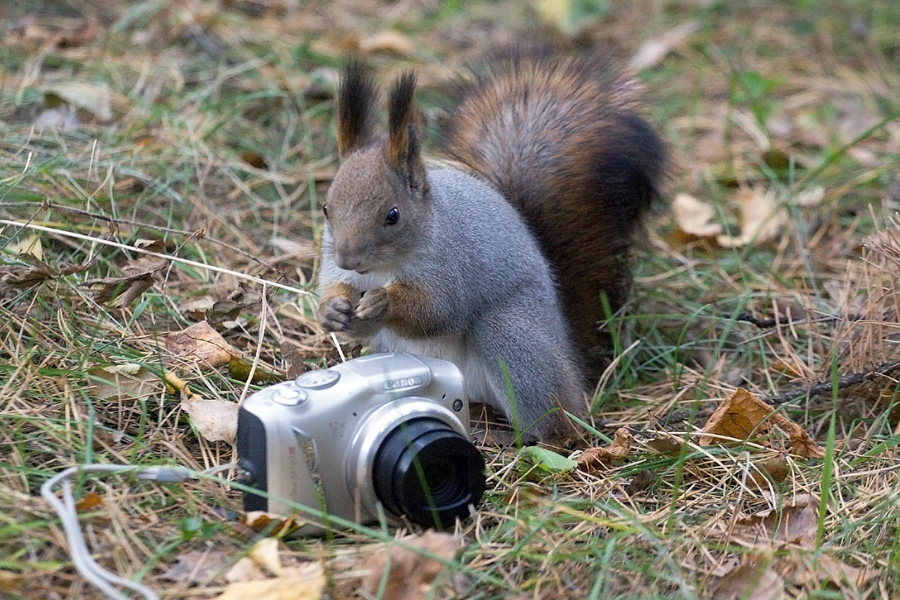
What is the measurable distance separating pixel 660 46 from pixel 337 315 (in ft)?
9.03

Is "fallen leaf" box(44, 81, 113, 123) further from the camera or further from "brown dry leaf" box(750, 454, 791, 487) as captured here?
"brown dry leaf" box(750, 454, 791, 487)

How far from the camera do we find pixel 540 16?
4.35m

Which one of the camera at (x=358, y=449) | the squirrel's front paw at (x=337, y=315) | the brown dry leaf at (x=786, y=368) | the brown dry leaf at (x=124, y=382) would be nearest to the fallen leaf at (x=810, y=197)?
the brown dry leaf at (x=786, y=368)

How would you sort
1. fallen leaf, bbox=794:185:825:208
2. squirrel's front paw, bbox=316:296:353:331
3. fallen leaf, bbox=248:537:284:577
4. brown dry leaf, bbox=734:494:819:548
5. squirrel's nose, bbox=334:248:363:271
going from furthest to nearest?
fallen leaf, bbox=794:185:825:208 < squirrel's front paw, bbox=316:296:353:331 < squirrel's nose, bbox=334:248:363:271 < brown dry leaf, bbox=734:494:819:548 < fallen leaf, bbox=248:537:284:577

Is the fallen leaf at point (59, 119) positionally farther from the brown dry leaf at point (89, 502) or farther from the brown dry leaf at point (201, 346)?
the brown dry leaf at point (89, 502)

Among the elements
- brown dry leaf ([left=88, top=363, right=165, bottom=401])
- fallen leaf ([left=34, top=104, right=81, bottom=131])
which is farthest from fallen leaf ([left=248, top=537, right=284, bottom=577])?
fallen leaf ([left=34, top=104, right=81, bottom=131])

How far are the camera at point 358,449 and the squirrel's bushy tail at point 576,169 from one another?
2.60 feet

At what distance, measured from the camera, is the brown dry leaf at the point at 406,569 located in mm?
1480

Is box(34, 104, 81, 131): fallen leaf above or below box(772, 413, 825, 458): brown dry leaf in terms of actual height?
above

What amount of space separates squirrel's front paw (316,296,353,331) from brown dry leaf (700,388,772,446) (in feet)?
2.57

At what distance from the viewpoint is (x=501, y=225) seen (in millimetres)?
2178

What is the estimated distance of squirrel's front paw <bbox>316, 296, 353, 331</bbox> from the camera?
6.37ft

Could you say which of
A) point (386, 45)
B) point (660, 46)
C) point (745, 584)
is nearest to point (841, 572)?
point (745, 584)

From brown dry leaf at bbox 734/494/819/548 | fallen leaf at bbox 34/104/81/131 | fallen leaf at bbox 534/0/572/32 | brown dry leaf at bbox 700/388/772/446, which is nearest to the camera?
brown dry leaf at bbox 734/494/819/548
